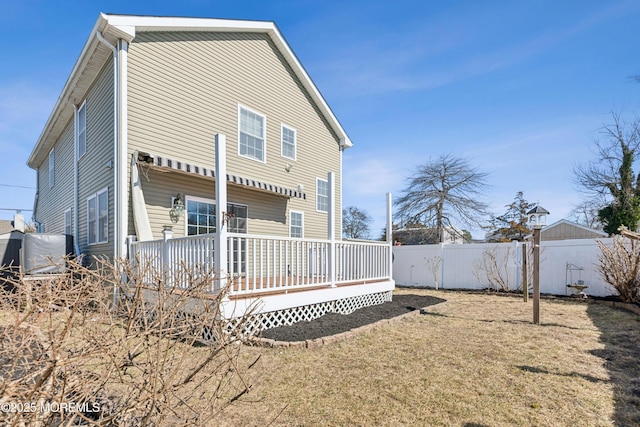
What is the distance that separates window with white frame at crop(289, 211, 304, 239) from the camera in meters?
10.9

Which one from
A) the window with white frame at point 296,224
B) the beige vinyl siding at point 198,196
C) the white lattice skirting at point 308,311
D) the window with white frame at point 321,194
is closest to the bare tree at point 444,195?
the window with white frame at point 321,194

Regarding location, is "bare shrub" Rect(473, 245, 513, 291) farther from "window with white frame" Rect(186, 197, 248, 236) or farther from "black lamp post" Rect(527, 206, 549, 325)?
"window with white frame" Rect(186, 197, 248, 236)

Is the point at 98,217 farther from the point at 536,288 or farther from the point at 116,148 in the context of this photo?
the point at 536,288

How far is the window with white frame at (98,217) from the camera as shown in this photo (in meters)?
7.63

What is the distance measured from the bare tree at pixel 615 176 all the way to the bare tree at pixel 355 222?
18.8 metres

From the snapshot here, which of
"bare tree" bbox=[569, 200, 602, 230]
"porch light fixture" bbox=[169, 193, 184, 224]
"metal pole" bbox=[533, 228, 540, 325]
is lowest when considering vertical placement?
"metal pole" bbox=[533, 228, 540, 325]

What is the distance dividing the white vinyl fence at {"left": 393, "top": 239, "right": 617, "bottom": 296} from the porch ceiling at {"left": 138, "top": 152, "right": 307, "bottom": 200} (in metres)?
7.08

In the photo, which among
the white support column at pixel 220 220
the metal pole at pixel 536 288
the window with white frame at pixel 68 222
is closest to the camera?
the white support column at pixel 220 220

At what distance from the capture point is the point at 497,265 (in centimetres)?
1191

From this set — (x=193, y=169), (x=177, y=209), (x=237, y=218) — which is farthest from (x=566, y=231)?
(x=177, y=209)

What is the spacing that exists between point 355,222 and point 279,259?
28674 millimetres

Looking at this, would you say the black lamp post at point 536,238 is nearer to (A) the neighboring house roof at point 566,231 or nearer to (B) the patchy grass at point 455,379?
(B) the patchy grass at point 455,379

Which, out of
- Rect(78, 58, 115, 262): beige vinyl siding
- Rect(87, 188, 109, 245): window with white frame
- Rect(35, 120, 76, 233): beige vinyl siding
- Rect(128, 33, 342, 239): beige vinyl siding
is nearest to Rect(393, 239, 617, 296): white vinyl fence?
Rect(128, 33, 342, 239): beige vinyl siding

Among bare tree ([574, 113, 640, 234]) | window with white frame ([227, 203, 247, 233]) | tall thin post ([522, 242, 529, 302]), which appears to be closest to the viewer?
window with white frame ([227, 203, 247, 233])
